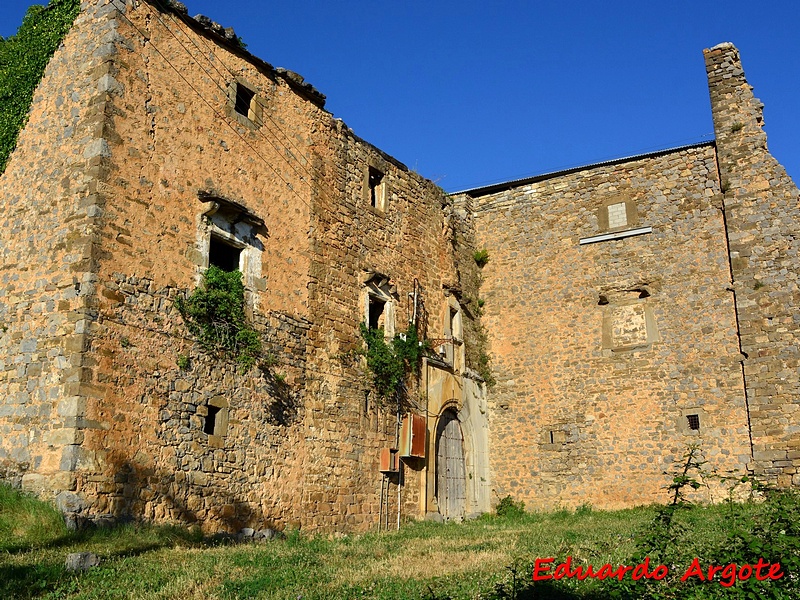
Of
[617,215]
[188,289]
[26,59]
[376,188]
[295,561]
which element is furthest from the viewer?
[617,215]

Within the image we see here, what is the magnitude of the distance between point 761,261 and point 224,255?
1007 cm

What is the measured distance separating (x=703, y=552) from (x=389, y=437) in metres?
7.66

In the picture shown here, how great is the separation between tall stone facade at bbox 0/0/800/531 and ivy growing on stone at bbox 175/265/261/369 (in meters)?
0.21

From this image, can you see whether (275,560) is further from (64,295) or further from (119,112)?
(119,112)

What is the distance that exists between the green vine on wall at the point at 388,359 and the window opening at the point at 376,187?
106 inches

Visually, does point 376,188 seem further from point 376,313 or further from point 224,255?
point 224,255

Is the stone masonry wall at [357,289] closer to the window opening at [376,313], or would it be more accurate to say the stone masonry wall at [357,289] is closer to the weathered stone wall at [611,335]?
the window opening at [376,313]

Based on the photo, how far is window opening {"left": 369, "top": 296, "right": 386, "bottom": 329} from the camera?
15.5 metres

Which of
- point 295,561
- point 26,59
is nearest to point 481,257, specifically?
point 26,59

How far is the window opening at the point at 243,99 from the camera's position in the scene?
A: 1323cm

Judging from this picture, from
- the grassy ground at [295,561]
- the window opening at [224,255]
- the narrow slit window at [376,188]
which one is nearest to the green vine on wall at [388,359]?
the narrow slit window at [376,188]

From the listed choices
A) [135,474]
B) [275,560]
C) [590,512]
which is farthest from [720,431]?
[135,474]

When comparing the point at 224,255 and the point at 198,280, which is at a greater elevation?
the point at 224,255

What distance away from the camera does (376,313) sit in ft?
51.3
